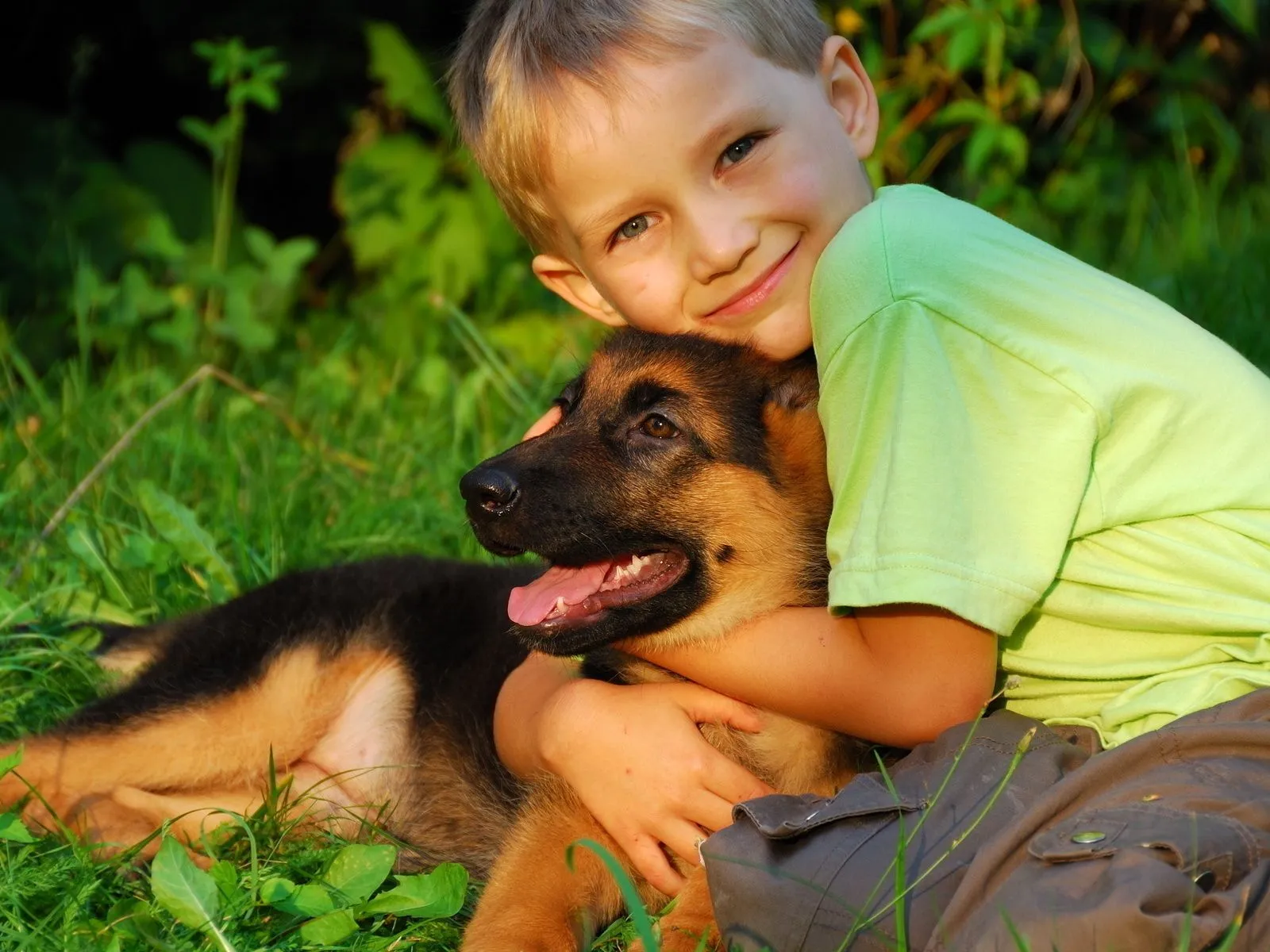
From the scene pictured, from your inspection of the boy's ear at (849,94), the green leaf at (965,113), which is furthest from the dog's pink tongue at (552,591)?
the green leaf at (965,113)

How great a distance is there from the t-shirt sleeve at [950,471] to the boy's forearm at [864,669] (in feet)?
0.34

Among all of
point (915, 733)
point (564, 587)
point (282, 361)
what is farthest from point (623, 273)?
point (282, 361)

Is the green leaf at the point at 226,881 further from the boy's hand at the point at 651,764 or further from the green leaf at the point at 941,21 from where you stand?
the green leaf at the point at 941,21

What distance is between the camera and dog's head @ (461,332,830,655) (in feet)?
9.65

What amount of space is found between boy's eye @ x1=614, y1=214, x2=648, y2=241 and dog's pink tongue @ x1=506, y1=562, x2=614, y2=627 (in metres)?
0.72

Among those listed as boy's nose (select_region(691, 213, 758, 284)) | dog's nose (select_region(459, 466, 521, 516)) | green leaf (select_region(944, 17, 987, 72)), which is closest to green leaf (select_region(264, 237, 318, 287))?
green leaf (select_region(944, 17, 987, 72))

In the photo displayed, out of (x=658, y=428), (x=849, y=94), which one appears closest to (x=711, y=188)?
(x=658, y=428)

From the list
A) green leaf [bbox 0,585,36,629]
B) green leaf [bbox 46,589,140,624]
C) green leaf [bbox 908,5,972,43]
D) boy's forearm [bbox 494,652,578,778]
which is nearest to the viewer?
boy's forearm [bbox 494,652,578,778]

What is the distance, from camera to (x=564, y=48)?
318 centimetres

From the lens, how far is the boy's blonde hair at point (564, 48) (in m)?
3.11

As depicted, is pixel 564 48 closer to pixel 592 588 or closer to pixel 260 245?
pixel 592 588

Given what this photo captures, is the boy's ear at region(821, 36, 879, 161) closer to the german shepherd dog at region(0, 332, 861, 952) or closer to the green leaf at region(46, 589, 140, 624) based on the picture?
the german shepherd dog at region(0, 332, 861, 952)

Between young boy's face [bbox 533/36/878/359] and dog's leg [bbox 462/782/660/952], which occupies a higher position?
young boy's face [bbox 533/36/878/359]

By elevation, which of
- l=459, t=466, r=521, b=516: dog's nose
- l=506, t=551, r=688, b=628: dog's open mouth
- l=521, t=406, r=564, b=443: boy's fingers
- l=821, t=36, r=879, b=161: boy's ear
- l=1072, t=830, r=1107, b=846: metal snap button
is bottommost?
l=1072, t=830, r=1107, b=846: metal snap button
